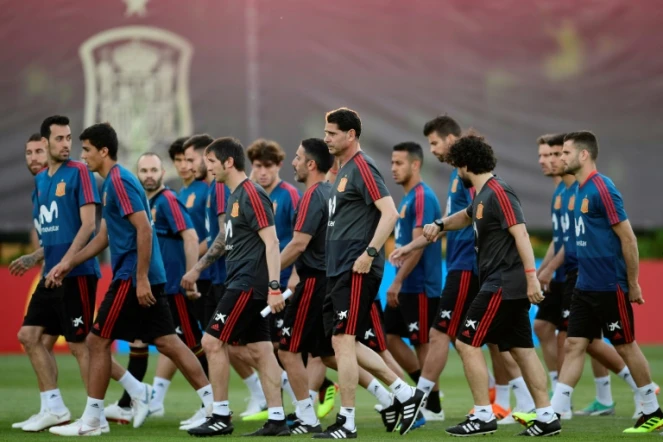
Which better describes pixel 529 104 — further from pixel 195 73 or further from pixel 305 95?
pixel 195 73

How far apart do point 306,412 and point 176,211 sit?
8.67 feet

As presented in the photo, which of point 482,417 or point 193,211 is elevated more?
point 193,211

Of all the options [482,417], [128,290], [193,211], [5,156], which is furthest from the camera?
[5,156]

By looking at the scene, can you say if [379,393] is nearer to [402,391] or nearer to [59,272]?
[402,391]

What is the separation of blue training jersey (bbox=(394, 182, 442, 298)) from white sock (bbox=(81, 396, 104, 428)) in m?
3.38

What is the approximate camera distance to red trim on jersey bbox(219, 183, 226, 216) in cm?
1128

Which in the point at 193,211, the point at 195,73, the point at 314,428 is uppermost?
the point at 195,73

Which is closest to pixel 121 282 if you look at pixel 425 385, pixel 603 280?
pixel 425 385

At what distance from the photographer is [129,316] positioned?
31.6 feet

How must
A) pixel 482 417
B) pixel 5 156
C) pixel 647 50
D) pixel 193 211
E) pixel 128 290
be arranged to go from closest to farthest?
pixel 482 417 < pixel 128 290 < pixel 193 211 < pixel 5 156 < pixel 647 50

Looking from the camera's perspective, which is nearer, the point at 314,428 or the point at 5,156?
the point at 314,428

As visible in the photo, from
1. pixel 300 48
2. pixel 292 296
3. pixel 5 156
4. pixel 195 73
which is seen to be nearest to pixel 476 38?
pixel 300 48

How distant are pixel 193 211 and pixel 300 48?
21.1 ft

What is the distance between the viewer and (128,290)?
31.4ft
